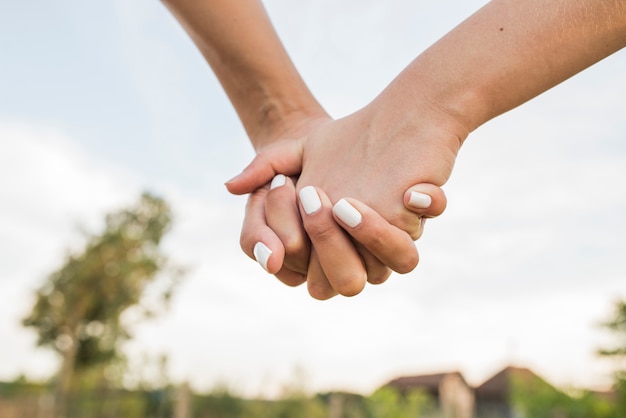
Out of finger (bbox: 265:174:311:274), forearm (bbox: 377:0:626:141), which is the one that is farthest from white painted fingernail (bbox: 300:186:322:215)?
forearm (bbox: 377:0:626:141)

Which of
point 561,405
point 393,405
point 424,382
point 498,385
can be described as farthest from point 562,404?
point 498,385

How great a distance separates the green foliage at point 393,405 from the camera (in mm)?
10656

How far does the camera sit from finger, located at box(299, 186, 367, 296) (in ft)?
5.18

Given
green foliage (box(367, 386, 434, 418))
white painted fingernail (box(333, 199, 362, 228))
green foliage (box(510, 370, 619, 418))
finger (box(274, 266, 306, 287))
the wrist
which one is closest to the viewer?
white painted fingernail (box(333, 199, 362, 228))

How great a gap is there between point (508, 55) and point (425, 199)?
410 mm

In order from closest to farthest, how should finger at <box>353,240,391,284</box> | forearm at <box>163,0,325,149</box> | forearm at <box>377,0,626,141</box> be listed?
forearm at <box>377,0,626,141</box> → finger at <box>353,240,391,284</box> → forearm at <box>163,0,325,149</box>

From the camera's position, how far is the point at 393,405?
11.0 m

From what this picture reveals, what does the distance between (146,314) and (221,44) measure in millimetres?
17563

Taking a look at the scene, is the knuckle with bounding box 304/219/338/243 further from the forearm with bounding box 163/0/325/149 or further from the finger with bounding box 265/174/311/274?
the forearm with bounding box 163/0/325/149

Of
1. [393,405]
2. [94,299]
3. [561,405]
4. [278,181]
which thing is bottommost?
[278,181]

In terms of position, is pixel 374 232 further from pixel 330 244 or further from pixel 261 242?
pixel 261 242

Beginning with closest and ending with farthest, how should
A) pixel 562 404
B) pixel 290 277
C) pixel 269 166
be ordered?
pixel 290 277, pixel 269 166, pixel 562 404

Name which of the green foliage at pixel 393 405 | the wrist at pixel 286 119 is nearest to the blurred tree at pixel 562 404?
the green foliage at pixel 393 405

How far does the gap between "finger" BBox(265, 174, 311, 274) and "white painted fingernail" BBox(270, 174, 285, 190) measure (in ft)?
0.15
